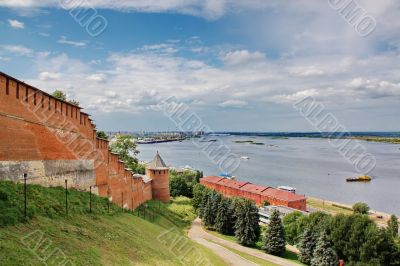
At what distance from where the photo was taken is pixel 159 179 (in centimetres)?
3114

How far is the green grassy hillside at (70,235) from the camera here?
→ 782 centimetres

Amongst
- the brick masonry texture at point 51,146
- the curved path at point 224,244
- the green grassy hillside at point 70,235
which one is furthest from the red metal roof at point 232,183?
the green grassy hillside at point 70,235

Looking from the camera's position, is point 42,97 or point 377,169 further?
point 377,169

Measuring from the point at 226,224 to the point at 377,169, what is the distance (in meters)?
58.4

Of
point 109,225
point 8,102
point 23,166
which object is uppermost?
point 8,102

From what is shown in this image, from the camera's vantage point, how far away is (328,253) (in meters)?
22.6

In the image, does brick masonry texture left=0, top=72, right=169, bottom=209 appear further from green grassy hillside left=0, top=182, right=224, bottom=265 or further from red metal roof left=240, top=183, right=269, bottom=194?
red metal roof left=240, top=183, right=269, bottom=194

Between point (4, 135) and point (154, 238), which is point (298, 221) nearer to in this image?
point (154, 238)

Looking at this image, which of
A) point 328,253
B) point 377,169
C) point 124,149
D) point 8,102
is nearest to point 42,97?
point 8,102

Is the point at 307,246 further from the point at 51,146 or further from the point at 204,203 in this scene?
the point at 51,146

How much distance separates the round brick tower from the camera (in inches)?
1216

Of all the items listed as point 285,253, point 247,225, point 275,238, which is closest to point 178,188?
point 247,225

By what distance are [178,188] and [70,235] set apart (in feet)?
106

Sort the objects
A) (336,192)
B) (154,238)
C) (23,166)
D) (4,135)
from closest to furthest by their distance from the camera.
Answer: (4,135)
(23,166)
(154,238)
(336,192)
